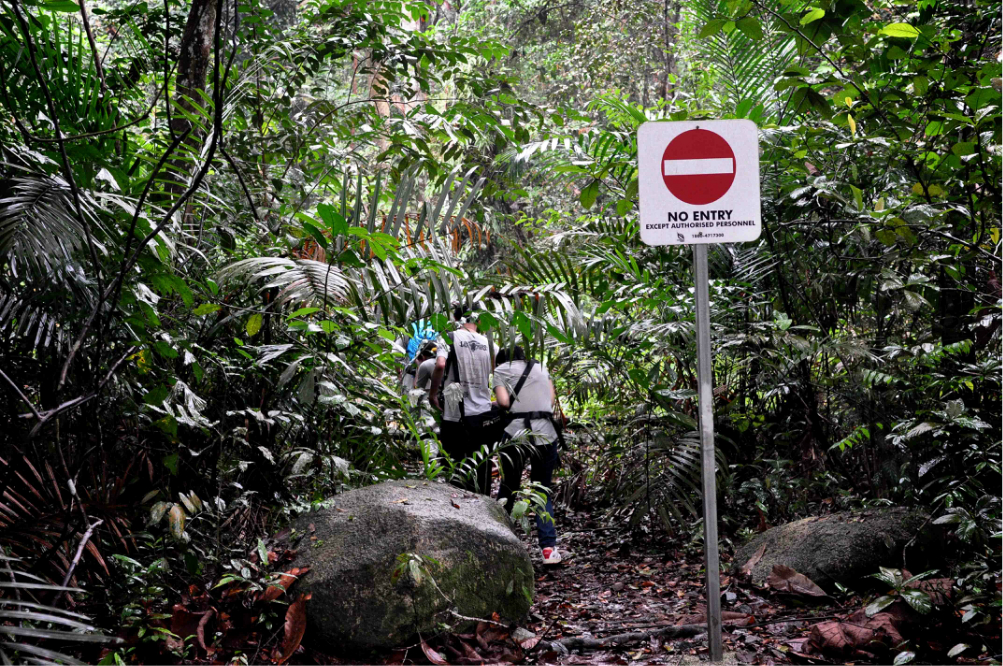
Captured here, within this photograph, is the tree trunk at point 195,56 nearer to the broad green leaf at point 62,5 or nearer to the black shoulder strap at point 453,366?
the broad green leaf at point 62,5

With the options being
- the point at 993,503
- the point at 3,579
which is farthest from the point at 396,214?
the point at 993,503

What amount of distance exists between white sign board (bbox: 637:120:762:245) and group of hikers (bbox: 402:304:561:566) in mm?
2771

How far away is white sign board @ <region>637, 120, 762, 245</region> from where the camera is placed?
3.18 m

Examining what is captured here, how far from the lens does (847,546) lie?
4.30 m

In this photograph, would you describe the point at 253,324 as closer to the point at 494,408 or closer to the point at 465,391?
the point at 465,391

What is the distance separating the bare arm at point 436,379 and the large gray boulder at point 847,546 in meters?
2.83

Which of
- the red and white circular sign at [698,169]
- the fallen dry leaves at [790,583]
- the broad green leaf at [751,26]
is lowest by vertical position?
the fallen dry leaves at [790,583]

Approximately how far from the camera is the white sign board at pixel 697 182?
10.4 ft

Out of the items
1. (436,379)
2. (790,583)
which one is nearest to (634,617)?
(790,583)

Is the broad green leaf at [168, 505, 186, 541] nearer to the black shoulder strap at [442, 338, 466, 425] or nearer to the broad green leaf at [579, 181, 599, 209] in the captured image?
the broad green leaf at [579, 181, 599, 209]

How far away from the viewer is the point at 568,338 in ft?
12.8

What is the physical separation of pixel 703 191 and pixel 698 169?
3.5 inches

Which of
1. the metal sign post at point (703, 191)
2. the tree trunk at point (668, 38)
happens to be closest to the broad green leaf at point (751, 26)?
the metal sign post at point (703, 191)

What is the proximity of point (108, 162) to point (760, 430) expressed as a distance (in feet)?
14.8
